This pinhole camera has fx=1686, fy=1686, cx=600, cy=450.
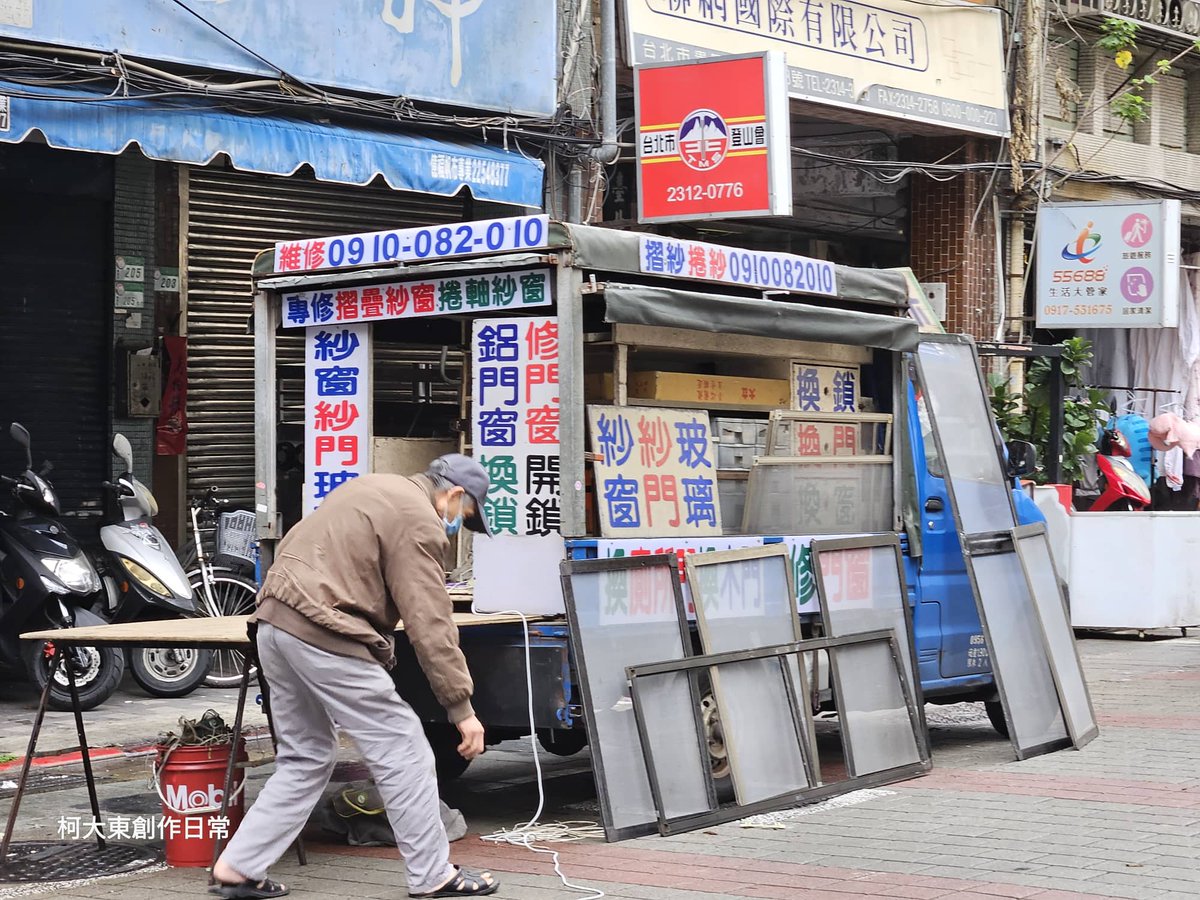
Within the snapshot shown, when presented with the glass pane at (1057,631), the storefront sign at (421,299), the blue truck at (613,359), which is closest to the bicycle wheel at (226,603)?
the blue truck at (613,359)

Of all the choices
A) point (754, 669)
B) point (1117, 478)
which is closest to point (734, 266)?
point (754, 669)

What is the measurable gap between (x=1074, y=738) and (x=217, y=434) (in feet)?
22.1

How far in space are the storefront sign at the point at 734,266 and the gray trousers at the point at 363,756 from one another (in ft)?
8.03

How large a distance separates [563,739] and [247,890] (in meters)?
2.43

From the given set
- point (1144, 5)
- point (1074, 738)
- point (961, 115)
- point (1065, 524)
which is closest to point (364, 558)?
point (1074, 738)

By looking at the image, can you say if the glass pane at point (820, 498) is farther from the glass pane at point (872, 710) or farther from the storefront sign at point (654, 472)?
the glass pane at point (872, 710)

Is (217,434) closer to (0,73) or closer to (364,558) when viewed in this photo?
(0,73)

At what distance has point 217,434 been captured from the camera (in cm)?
1262

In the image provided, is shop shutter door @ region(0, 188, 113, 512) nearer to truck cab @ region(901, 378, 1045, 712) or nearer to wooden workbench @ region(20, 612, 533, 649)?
wooden workbench @ region(20, 612, 533, 649)

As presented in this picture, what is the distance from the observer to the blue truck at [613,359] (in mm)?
7086

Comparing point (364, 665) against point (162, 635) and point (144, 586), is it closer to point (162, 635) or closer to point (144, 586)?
point (162, 635)

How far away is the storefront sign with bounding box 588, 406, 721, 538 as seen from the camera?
749 centimetres

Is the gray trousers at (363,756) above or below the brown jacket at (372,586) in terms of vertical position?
below

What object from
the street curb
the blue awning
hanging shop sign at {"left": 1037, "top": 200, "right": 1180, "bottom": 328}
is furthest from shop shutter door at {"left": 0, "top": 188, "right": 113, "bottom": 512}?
hanging shop sign at {"left": 1037, "top": 200, "right": 1180, "bottom": 328}
